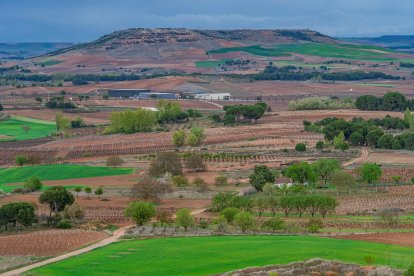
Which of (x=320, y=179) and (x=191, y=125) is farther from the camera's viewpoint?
(x=191, y=125)

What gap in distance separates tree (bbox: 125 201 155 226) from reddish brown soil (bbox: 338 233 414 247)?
11.8 meters

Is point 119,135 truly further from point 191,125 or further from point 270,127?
point 270,127

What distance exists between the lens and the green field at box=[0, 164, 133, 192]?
73.4 m

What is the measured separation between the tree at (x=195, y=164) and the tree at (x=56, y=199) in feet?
60.6

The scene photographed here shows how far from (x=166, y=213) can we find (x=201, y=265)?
13.6 meters

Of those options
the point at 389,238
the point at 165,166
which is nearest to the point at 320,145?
the point at 165,166

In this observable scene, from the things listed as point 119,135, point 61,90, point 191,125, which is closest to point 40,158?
point 119,135

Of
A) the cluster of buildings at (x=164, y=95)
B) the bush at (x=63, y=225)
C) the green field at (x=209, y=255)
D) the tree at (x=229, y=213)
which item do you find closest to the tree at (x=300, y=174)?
the tree at (x=229, y=213)

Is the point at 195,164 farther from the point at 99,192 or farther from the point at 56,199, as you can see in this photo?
the point at 56,199

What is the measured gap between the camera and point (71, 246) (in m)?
47.6

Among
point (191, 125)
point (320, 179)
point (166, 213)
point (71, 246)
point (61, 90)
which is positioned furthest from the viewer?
point (61, 90)

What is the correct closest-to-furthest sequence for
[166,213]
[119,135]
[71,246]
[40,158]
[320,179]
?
[71,246] < [166,213] < [320,179] < [40,158] < [119,135]

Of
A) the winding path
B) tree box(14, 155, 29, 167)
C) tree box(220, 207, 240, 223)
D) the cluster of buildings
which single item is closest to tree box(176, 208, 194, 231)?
tree box(220, 207, 240, 223)

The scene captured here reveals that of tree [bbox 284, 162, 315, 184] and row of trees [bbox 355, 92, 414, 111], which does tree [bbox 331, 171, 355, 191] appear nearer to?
tree [bbox 284, 162, 315, 184]
